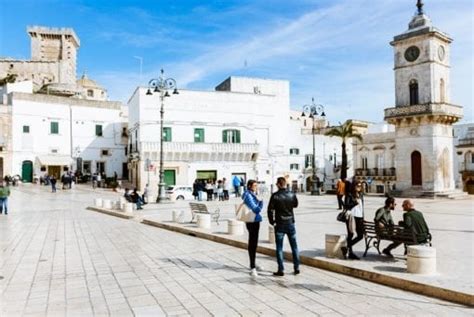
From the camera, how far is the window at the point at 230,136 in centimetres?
4144

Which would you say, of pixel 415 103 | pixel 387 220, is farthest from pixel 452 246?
pixel 415 103

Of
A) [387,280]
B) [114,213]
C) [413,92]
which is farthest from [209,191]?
[387,280]

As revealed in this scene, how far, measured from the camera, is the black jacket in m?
7.51

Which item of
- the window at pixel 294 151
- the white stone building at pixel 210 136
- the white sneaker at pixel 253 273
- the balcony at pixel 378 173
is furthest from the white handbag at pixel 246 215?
the balcony at pixel 378 173

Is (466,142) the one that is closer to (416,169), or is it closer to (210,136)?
(416,169)

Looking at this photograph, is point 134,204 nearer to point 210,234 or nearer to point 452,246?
point 210,234

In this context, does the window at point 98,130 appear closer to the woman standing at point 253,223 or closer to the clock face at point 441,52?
the clock face at point 441,52

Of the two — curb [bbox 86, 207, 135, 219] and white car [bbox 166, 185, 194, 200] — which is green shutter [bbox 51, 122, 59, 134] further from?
curb [bbox 86, 207, 135, 219]

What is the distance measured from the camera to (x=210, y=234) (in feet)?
38.5

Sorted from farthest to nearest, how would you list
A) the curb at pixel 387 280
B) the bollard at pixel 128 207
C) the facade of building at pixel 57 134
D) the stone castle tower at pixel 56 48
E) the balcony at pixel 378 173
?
the stone castle tower at pixel 56 48
the balcony at pixel 378 173
the facade of building at pixel 57 134
the bollard at pixel 128 207
the curb at pixel 387 280

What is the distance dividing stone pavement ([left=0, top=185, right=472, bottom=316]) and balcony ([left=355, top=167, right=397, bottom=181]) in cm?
4064

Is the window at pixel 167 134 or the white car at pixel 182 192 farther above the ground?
the window at pixel 167 134

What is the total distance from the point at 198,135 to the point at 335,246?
107 ft

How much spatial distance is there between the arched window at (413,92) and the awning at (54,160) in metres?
34.3
